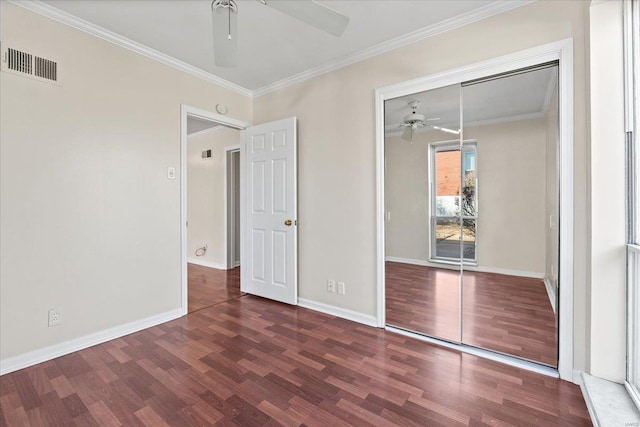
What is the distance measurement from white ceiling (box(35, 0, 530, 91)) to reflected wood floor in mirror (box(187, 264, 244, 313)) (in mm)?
2694

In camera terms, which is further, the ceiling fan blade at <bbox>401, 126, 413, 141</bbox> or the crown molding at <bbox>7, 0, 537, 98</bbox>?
the ceiling fan blade at <bbox>401, 126, 413, 141</bbox>

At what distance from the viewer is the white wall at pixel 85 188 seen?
6.72 feet

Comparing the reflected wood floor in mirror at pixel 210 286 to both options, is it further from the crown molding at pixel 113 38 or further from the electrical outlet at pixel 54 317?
the crown molding at pixel 113 38

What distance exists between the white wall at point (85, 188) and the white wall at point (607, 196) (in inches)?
135

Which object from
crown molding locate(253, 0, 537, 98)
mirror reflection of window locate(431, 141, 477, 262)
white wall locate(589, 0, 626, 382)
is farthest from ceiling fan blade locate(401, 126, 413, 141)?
white wall locate(589, 0, 626, 382)

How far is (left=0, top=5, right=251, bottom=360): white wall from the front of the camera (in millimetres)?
2047

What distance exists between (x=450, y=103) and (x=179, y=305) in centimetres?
331

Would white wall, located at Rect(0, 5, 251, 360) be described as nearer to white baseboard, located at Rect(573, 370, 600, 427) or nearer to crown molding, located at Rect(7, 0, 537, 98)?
crown molding, located at Rect(7, 0, 537, 98)

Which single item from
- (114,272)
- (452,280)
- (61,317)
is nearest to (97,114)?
(114,272)

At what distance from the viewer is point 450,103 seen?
246cm

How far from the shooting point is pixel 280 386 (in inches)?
72.5

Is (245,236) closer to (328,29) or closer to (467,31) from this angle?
(328,29)

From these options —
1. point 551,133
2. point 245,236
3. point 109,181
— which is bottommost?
point 245,236

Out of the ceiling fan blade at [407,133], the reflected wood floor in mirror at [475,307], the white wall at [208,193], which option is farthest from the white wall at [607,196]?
the white wall at [208,193]
